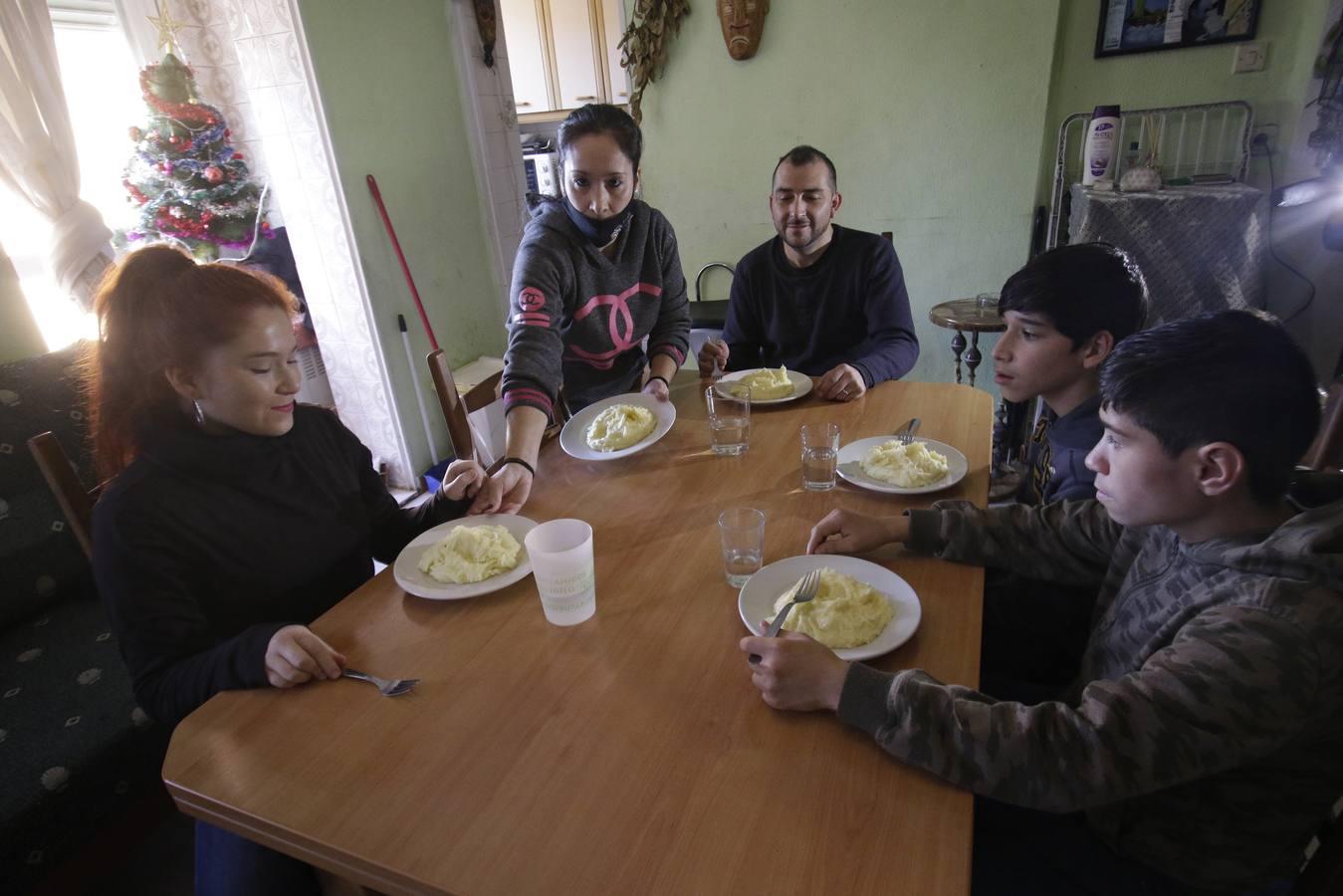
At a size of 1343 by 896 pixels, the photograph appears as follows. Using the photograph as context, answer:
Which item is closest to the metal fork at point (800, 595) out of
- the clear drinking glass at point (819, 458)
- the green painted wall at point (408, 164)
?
the clear drinking glass at point (819, 458)

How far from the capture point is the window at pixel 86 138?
8.79 feet

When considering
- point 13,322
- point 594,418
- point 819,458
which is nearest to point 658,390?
point 594,418

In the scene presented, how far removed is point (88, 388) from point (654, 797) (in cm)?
115

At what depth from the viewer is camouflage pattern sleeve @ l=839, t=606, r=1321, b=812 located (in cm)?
72

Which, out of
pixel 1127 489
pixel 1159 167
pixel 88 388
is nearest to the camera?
pixel 1127 489

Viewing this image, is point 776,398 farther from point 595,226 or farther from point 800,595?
point 800,595

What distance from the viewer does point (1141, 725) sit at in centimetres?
74

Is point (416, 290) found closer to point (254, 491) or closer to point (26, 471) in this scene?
point (26, 471)

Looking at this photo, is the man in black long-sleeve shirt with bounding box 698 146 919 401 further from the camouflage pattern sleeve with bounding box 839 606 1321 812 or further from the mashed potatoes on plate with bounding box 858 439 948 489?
the camouflage pattern sleeve with bounding box 839 606 1321 812

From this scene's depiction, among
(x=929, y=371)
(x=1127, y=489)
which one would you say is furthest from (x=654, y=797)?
(x=929, y=371)

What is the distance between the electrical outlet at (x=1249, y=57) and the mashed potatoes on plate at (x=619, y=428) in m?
3.27

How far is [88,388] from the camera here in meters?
1.17

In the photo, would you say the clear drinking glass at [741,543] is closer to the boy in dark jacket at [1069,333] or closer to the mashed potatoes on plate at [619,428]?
the mashed potatoes on plate at [619,428]

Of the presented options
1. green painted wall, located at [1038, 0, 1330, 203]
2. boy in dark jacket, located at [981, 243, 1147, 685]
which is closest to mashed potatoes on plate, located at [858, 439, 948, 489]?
boy in dark jacket, located at [981, 243, 1147, 685]
